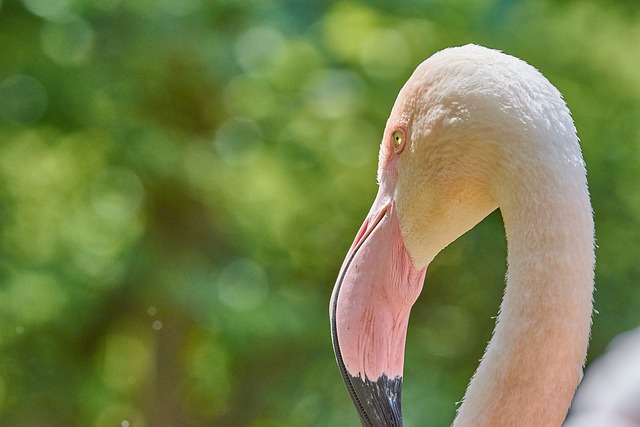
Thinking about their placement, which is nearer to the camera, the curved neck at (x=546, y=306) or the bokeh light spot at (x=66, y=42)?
the curved neck at (x=546, y=306)

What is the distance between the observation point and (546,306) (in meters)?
1.17

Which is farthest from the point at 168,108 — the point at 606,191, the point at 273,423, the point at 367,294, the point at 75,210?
the point at 367,294

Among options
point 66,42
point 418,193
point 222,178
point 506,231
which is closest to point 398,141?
point 418,193

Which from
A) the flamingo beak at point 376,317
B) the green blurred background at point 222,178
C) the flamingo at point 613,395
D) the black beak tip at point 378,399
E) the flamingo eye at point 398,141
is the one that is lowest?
the green blurred background at point 222,178

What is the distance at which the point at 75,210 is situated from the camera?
14.7ft

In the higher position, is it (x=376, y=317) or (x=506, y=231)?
(x=506, y=231)

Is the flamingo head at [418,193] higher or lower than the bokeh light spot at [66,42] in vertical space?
higher

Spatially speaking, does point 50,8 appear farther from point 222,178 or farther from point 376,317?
point 376,317

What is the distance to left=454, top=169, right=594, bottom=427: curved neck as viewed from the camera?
3.83 ft

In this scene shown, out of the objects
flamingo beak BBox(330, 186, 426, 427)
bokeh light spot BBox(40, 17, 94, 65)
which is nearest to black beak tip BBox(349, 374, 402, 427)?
flamingo beak BBox(330, 186, 426, 427)

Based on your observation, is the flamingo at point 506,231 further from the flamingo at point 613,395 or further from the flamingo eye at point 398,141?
the flamingo at point 613,395

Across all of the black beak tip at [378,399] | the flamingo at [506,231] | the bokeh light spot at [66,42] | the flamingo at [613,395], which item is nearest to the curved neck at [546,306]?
the flamingo at [506,231]

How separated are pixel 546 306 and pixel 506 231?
0.39 ft

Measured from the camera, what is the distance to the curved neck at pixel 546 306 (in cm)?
117
